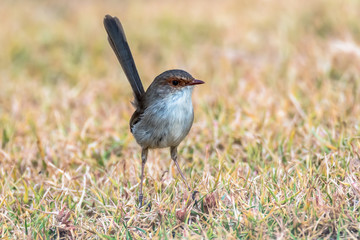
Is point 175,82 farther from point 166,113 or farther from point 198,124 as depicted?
point 198,124

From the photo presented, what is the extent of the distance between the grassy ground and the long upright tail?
24.9 inches

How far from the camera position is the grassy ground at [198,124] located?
3271 millimetres

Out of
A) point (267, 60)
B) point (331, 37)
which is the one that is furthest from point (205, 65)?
point (331, 37)

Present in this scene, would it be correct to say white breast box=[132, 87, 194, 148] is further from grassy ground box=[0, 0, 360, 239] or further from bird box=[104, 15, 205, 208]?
grassy ground box=[0, 0, 360, 239]

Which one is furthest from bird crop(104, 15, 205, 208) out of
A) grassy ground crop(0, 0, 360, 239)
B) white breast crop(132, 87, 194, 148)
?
grassy ground crop(0, 0, 360, 239)

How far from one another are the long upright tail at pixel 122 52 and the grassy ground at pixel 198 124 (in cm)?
63

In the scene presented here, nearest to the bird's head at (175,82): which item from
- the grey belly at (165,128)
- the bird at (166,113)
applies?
the bird at (166,113)

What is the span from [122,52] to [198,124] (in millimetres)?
1322

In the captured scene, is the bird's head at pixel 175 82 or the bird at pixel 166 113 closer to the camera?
the bird at pixel 166 113

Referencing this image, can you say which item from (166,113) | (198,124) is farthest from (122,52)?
(198,124)

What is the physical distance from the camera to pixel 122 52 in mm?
4082

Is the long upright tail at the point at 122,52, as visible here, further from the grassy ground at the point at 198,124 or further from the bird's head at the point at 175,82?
the grassy ground at the point at 198,124

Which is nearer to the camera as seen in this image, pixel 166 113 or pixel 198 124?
pixel 166 113

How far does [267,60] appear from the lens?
22.5 ft
